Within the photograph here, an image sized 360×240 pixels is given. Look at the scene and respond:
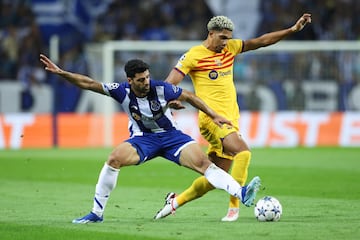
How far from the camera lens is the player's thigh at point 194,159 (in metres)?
9.78

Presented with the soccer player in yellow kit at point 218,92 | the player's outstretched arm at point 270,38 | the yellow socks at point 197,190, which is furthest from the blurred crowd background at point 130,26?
the yellow socks at point 197,190

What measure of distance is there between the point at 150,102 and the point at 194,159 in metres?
0.76

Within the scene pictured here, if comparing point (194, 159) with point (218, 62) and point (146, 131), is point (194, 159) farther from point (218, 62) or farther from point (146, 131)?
point (218, 62)

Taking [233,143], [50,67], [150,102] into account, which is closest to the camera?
[50,67]

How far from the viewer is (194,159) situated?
981 cm

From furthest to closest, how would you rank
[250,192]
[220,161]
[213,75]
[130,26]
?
[130,26] < [213,75] < [220,161] < [250,192]

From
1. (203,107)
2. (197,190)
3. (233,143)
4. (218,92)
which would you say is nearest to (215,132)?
(233,143)

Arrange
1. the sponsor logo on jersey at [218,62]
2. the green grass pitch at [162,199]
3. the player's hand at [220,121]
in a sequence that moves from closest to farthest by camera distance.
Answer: the green grass pitch at [162,199], the player's hand at [220,121], the sponsor logo on jersey at [218,62]

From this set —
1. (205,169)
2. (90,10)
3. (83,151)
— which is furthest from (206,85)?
(90,10)

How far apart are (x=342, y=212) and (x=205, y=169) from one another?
1947 mm

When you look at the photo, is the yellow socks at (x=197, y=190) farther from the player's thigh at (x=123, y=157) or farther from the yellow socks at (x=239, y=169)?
the player's thigh at (x=123, y=157)

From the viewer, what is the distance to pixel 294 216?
1044cm

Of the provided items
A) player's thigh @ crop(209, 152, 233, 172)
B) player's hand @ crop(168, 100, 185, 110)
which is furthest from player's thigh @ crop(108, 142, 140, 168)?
player's thigh @ crop(209, 152, 233, 172)

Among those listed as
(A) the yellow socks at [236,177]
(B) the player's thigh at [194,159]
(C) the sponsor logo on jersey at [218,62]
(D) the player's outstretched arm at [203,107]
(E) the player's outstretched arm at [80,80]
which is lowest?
(A) the yellow socks at [236,177]
